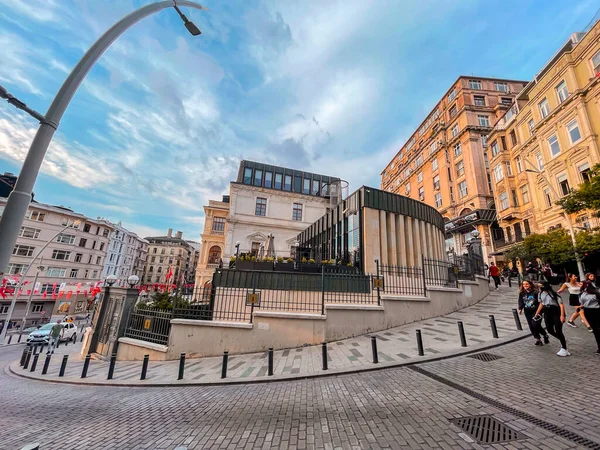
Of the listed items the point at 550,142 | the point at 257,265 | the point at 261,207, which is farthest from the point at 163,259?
the point at 550,142

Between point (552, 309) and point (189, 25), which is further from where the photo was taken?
point (552, 309)

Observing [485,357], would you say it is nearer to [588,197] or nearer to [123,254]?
[588,197]

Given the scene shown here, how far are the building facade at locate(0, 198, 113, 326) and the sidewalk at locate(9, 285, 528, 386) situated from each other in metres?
33.9

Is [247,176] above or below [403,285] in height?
above

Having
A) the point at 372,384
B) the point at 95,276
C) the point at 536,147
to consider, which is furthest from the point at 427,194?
the point at 95,276

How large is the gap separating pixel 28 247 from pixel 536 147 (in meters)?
70.6

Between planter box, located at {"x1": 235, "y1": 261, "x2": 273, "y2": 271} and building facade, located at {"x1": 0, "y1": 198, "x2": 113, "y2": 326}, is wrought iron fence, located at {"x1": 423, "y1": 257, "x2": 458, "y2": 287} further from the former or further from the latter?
building facade, located at {"x1": 0, "y1": 198, "x2": 113, "y2": 326}

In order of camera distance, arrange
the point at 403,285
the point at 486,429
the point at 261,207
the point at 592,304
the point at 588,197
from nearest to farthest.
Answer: the point at 486,429
the point at 592,304
the point at 403,285
the point at 588,197
the point at 261,207

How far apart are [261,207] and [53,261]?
123 feet

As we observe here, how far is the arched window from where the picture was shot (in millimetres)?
37013

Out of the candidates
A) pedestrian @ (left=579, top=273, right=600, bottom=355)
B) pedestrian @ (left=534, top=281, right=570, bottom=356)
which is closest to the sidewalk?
pedestrian @ (left=534, top=281, right=570, bottom=356)

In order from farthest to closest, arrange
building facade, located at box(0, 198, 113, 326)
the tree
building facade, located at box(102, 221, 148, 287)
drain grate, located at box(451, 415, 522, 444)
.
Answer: building facade, located at box(102, 221, 148, 287)
building facade, located at box(0, 198, 113, 326)
the tree
drain grate, located at box(451, 415, 522, 444)

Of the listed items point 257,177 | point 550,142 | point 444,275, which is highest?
point 550,142

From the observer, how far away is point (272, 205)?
1352 inches
